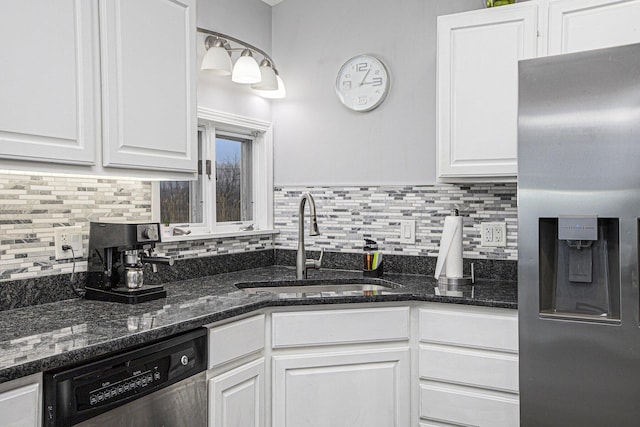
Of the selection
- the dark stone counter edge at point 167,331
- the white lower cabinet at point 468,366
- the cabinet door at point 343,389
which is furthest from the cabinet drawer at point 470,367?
the dark stone counter edge at point 167,331

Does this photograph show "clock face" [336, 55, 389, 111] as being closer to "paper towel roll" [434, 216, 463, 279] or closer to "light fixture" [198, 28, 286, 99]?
"light fixture" [198, 28, 286, 99]

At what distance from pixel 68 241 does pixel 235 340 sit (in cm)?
74

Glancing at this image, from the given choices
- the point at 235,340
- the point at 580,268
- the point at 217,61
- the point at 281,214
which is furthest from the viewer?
the point at 281,214

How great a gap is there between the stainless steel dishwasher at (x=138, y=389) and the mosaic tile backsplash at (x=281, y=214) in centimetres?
66

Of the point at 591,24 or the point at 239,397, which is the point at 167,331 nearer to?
the point at 239,397

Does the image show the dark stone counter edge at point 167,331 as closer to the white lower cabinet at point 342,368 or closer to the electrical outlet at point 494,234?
the white lower cabinet at point 342,368

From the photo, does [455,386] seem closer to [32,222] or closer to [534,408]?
[534,408]

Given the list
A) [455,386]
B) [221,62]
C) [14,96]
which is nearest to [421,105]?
[221,62]

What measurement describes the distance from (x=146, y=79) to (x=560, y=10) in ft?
5.40

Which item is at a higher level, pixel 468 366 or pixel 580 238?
pixel 580 238

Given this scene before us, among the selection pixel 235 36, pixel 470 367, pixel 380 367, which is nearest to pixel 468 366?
pixel 470 367

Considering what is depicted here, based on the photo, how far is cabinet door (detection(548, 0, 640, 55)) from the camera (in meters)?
2.00

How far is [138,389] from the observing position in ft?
5.00

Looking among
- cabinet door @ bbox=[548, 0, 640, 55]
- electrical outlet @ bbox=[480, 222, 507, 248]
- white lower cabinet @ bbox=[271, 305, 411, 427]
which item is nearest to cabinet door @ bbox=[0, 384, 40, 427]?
white lower cabinet @ bbox=[271, 305, 411, 427]
